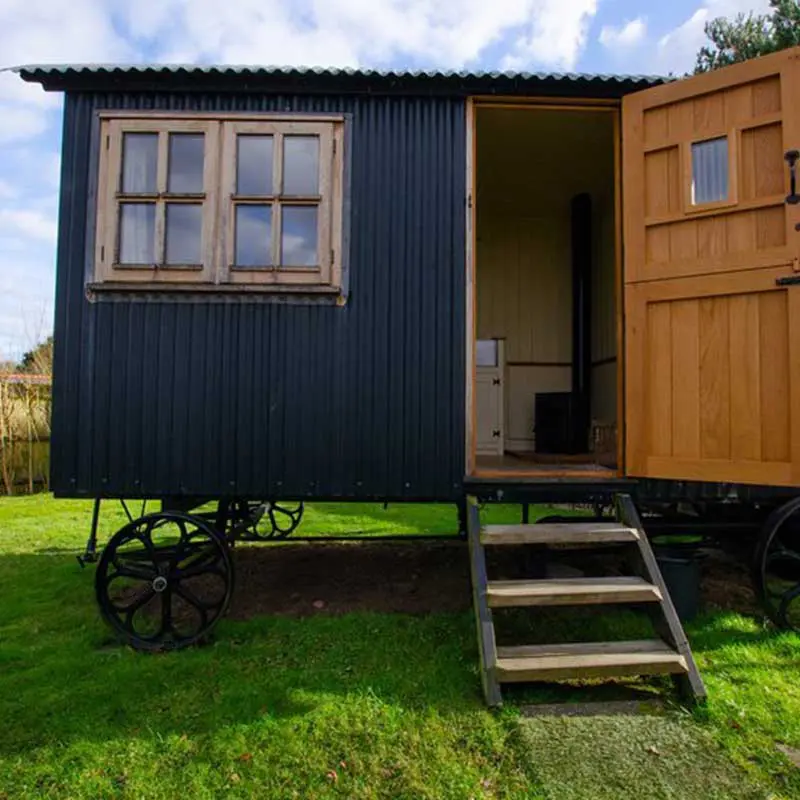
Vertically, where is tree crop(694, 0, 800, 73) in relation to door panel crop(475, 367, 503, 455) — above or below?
above

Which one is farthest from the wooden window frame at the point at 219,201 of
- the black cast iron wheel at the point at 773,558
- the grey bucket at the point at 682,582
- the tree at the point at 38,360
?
the tree at the point at 38,360

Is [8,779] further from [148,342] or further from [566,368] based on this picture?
[566,368]

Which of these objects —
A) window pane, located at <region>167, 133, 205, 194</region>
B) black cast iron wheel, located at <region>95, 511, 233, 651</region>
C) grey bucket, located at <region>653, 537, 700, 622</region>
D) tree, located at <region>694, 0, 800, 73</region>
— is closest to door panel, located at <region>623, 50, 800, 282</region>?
grey bucket, located at <region>653, 537, 700, 622</region>

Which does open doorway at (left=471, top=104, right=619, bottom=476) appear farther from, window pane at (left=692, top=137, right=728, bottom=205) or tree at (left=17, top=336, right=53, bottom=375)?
tree at (left=17, top=336, right=53, bottom=375)

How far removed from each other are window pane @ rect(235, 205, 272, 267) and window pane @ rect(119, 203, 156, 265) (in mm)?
574

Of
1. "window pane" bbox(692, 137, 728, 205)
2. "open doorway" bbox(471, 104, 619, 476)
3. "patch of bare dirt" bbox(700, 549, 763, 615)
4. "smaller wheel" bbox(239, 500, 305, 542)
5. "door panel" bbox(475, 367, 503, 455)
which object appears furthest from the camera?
"door panel" bbox(475, 367, 503, 455)

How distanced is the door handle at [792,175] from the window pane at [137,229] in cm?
394

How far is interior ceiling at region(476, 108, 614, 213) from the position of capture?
459 centimetres

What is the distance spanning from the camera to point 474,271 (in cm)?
384

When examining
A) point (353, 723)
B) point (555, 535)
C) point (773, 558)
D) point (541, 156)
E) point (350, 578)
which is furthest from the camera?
point (541, 156)

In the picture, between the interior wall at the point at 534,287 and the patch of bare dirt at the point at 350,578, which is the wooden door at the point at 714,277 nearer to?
the patch of bare dirt at the point at 350,578

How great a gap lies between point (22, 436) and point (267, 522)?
253 inches

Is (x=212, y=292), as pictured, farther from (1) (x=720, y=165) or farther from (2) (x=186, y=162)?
(1) (x=720, y=165)

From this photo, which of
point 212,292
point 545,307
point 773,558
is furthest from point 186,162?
point 773,558
